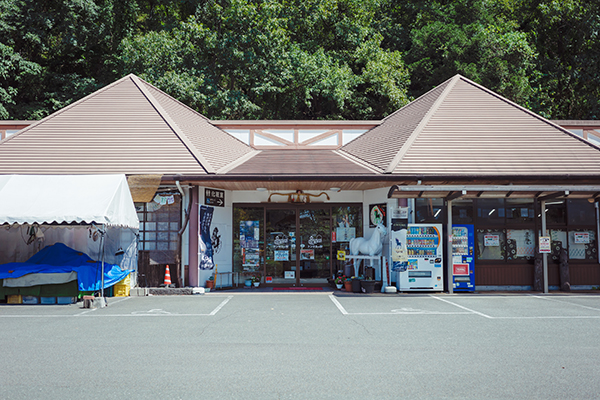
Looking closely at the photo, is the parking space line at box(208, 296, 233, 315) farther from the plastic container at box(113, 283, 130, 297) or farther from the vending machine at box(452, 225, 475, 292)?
the vending machine at box(452, 225, 475, 292)

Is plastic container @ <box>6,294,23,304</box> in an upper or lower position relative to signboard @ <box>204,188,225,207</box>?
lower

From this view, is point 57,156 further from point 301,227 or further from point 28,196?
point 301,227

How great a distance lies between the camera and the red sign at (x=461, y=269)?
1347 centimetres

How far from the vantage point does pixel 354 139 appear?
1792 centimetres

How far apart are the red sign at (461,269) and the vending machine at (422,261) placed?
48 centimetres

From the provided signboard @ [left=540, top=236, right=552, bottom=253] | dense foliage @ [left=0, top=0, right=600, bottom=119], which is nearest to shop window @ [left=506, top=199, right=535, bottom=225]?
signboard @ [left=540, top=236, right=552, bottom=253]

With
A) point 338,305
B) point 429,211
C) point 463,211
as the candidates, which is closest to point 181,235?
point 338,305

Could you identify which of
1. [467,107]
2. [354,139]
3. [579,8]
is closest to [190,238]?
[354,139]

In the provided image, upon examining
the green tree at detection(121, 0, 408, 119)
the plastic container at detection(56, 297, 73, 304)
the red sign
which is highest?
the green tree at detection(121, 0, 408, 119)

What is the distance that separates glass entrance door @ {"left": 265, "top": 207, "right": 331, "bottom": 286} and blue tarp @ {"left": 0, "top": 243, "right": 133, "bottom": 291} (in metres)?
4.57

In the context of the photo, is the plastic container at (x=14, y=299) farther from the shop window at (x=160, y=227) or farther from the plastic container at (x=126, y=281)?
the shop window at (x=160, y=227)

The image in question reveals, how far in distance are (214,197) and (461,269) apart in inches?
299

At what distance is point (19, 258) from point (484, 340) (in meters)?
12.6

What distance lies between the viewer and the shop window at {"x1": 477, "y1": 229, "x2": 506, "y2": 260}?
14.1 meters
